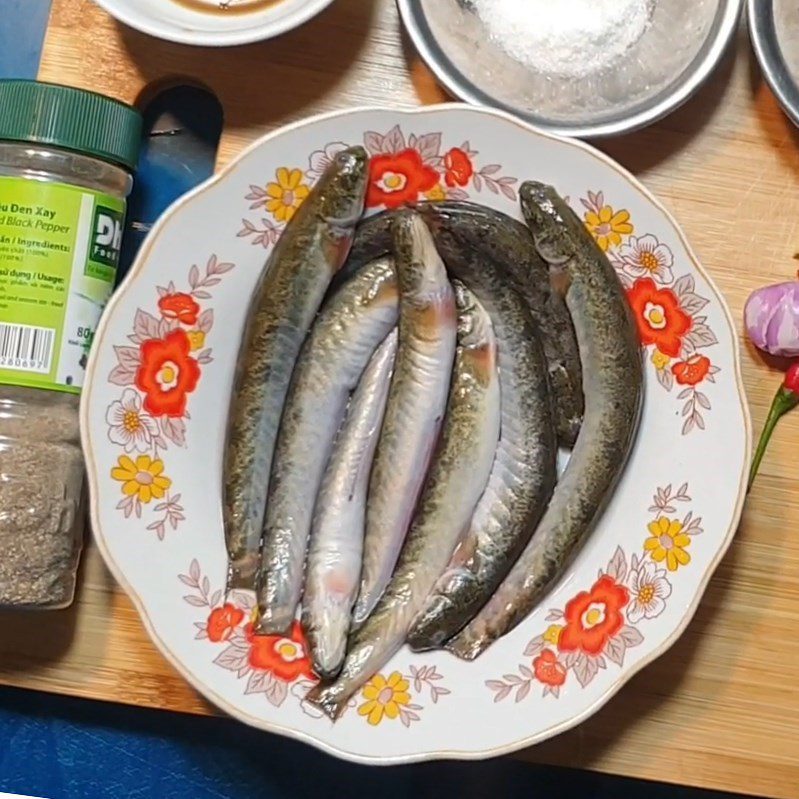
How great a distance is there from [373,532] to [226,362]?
0.63 feet

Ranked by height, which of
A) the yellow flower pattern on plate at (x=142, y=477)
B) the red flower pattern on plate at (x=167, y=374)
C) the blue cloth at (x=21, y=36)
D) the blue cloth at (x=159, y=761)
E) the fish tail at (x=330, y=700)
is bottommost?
the blue cloth at (x=159, y=761)

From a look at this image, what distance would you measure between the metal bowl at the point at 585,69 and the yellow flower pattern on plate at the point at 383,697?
497 millimetres

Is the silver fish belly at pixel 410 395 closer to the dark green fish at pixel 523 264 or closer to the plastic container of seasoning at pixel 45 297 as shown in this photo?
the dark green fish at pixel 523 264

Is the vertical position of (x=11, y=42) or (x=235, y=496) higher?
(x=11, y=42)

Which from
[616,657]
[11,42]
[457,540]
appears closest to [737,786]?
[616,657]

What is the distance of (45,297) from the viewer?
2.79 ft

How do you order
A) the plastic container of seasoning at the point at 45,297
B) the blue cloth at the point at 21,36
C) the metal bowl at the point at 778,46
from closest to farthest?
the plastic container of seasoning at the point at 45,297 → the metal bowl at the point at 778,46 → the blue cloth at the point at 21,36

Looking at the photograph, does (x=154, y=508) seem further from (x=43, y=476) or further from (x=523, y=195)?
(x=523, y=195)

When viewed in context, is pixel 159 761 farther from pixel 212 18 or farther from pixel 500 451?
pixel 212 18

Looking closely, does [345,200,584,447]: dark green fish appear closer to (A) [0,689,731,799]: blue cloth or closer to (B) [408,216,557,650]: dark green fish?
(B) [408,216,557,650]: dark green fish

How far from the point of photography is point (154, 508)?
87 centimetres

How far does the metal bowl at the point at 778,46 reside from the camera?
3.10 feet

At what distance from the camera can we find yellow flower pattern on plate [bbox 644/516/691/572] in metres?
0.88

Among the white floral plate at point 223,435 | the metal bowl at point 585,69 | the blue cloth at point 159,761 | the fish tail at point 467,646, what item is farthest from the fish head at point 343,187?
the blue cloth at point 159,761
